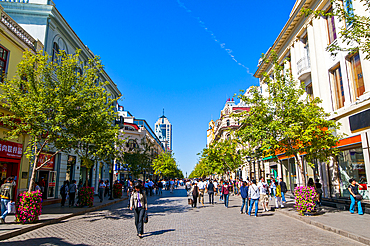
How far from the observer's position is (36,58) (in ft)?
42.7

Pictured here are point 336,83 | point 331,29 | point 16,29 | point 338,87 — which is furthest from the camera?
point 331,29

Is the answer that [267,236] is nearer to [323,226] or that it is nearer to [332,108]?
[323,226]

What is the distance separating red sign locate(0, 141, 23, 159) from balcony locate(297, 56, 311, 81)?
2067 cm

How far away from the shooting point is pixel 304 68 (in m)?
21.3

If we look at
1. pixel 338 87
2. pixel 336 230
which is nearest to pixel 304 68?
pixel 338 87

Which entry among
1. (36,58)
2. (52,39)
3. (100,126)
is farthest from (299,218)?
(52,39)

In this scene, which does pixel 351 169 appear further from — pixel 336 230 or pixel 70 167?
pixel 70 167

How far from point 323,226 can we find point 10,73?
17873mm

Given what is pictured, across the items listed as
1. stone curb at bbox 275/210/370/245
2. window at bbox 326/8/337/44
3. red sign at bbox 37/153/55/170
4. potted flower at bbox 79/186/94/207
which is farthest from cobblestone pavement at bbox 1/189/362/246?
window at bbox 326/8/337/44

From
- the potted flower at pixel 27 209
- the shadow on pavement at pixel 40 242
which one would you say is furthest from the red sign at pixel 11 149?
Answer: the shadow on pavement at pixel 40 242

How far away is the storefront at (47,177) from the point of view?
757 inches

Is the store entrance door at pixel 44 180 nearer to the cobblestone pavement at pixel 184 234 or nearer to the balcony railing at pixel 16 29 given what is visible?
the balcony railing at pixel 16 29

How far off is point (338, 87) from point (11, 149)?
811 inches

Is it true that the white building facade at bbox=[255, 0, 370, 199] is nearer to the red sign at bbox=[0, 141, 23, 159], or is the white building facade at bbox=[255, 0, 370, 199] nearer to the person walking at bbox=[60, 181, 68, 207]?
the person walking at bbox=[60, 181, 68, 207]
